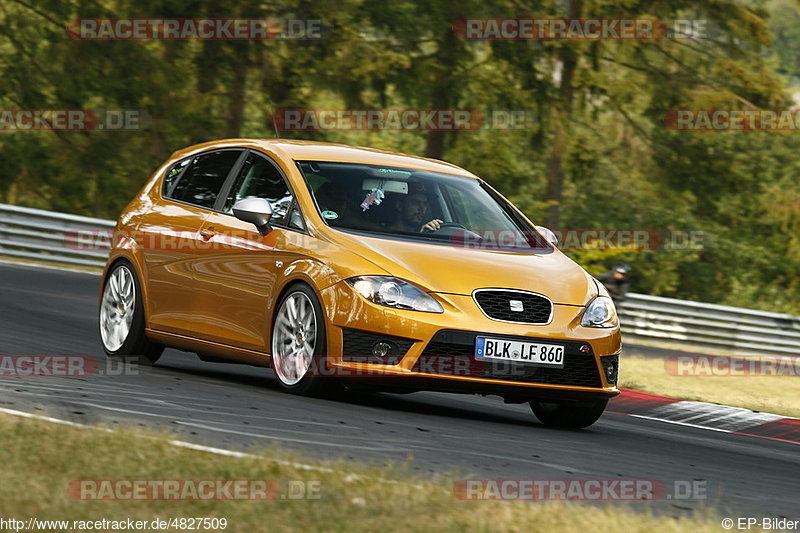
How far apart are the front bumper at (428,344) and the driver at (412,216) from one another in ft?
3.05

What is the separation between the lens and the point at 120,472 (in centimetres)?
548

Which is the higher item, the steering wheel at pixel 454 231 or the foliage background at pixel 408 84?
the foliage background at pixel 408 84

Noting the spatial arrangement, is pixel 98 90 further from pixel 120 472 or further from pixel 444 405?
pixel 120 472

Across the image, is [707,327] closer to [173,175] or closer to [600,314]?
[173,175]

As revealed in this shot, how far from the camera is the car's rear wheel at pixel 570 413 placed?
30.1ft

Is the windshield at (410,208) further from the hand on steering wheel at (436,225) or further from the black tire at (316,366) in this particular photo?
the black tire at (316,366)

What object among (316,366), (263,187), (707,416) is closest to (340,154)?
(263,187)

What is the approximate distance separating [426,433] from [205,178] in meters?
3.52

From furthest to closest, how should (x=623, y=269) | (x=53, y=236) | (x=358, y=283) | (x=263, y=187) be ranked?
(x=623, y=269), (x=53, y=236), (x=263, y=187), (x=358, y=283)

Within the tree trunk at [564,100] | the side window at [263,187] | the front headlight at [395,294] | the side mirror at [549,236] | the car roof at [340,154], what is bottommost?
the front headlight at [395,294]

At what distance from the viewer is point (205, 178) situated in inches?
404

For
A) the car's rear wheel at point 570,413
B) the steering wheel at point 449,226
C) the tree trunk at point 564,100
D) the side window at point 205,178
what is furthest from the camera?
the tree trunk at point 564,100

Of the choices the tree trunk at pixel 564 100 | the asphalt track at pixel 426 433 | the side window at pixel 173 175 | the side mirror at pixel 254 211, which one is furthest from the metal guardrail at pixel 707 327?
the side mirror at pixel 254 211

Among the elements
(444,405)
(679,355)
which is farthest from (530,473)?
(679,355)
